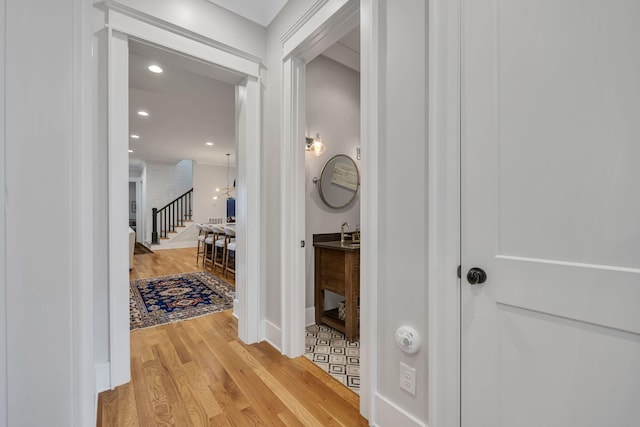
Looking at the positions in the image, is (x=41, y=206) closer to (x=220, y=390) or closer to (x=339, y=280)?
(x=220, y=390)

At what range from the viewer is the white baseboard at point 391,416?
4.04 ft

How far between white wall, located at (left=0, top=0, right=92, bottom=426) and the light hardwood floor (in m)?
1.01

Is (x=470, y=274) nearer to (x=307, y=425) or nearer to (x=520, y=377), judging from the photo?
(x=520, y=377)

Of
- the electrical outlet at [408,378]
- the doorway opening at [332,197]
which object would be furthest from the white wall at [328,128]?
the electrical outlet at [408,378]

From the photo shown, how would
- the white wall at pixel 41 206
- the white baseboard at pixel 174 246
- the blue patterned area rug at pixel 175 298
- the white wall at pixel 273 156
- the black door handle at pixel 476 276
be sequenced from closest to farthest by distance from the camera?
1. the white wall at pixel 41 206
2. the black door handle at pixel 476 276
3. the white wall at pixel 273 156
4. the blue patterned area rug at pixel 175 298
5. the white baseboard at pixel 174 246

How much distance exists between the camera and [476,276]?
1.03 meters

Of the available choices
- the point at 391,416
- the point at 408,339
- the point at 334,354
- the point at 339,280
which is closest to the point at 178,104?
the point at 339,280

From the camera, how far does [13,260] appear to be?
23.5 inches

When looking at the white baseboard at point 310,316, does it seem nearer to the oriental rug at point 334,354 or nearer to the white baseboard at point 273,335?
the oriental rug at point 334,354

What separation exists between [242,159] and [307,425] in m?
1.98

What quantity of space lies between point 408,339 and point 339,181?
1.95m

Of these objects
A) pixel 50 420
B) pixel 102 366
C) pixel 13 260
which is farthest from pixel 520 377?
pixel 102 366

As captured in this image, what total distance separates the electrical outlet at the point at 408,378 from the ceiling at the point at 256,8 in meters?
2.63

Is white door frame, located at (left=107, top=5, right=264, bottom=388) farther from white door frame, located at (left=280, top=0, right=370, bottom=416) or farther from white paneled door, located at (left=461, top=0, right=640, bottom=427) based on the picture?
white paneled door, located at (left=461, top=0, right=640, bottom=427)
